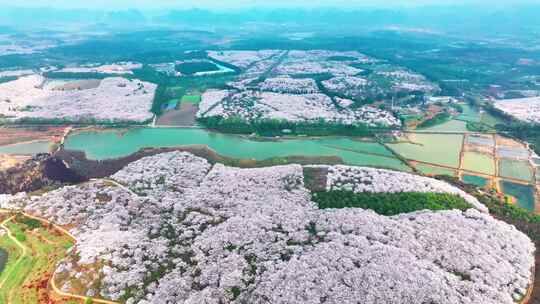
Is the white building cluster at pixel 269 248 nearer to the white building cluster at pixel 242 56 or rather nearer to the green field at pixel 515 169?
the green field at pixel 515 169

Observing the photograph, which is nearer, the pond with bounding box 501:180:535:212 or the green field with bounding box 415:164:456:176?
the pond with bounding box 501:180:535:212

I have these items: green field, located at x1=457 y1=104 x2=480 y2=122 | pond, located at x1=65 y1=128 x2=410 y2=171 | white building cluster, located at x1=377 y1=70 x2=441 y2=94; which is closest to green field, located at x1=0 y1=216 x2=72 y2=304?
pond, located at x1=65 y1=128 x2=410 y2=171

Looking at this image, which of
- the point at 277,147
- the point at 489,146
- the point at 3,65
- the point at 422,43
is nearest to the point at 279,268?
the point at 277,147

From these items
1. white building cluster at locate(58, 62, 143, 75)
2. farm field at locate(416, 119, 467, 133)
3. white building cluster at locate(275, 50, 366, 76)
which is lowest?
farm field at locate(416, 119, 467, 133)

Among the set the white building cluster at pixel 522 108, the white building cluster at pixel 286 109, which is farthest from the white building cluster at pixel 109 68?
the white building cluster at pixel 522 108

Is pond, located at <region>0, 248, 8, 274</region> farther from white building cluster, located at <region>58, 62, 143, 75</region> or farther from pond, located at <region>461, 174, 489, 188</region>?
white building cluster, located at <region>58, 62, 143, 75</region>

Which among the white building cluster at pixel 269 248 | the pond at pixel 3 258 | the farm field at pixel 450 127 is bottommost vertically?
the pond at pixel 3 258

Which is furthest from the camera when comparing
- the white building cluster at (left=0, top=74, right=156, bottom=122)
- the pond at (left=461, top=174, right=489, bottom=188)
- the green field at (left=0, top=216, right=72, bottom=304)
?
the white building cluster at (left=0, top=74, right=156, bottom=122)

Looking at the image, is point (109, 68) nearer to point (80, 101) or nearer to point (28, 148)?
point (80, 101)
